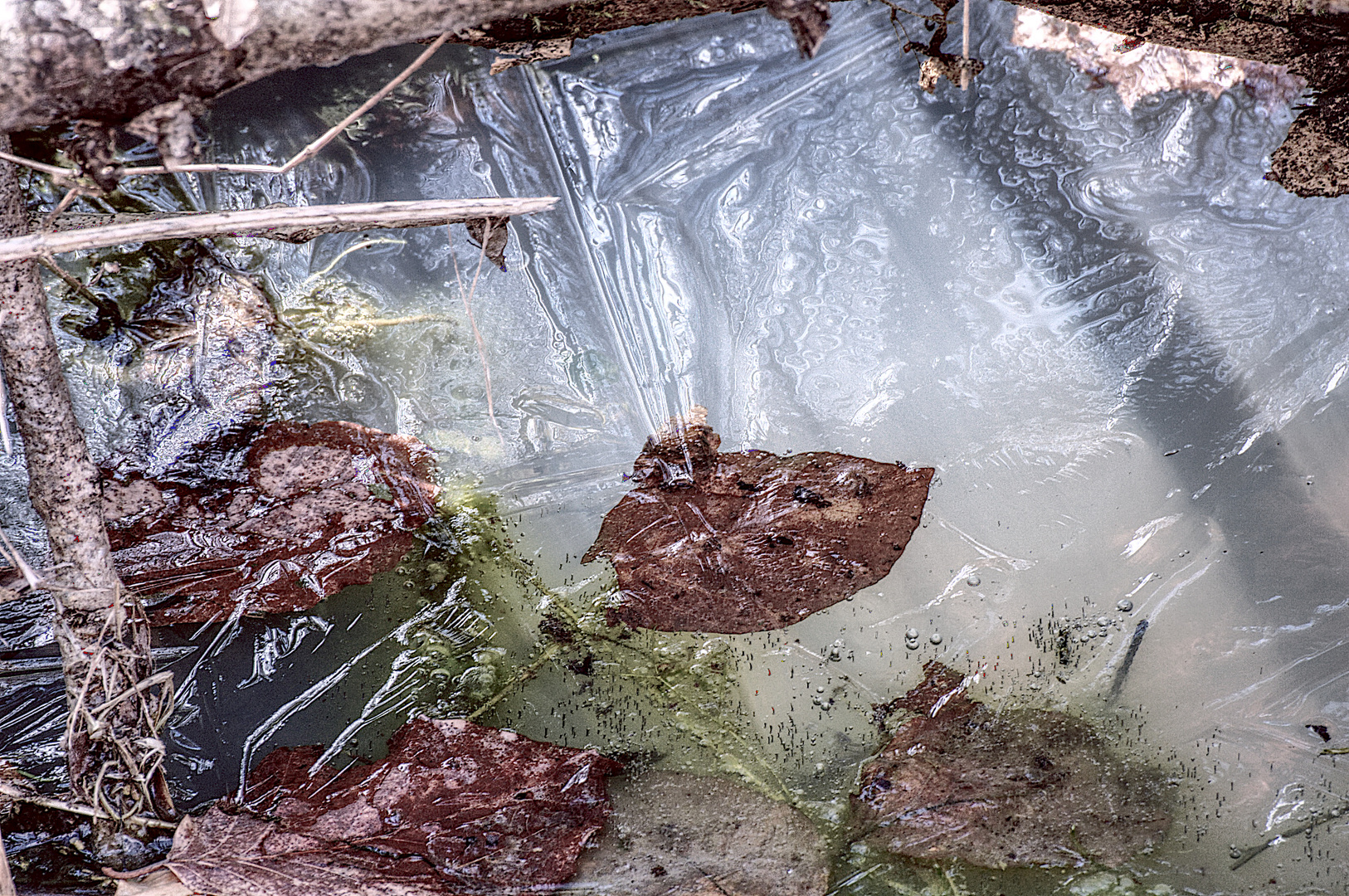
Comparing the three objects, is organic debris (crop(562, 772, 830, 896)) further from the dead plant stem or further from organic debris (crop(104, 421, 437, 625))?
the dead plant stem

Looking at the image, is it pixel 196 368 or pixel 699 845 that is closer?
pixel 699 845

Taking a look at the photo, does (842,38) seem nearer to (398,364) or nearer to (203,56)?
(398,364)

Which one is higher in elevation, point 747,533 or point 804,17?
point 804,17

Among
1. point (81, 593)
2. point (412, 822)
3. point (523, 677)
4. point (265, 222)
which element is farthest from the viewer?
point (523, 677)

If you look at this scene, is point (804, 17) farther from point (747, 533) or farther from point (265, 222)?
point (747, 533)

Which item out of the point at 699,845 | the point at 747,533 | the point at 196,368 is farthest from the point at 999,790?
the point at 196,368

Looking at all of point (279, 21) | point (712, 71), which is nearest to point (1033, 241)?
point (712, 71)
